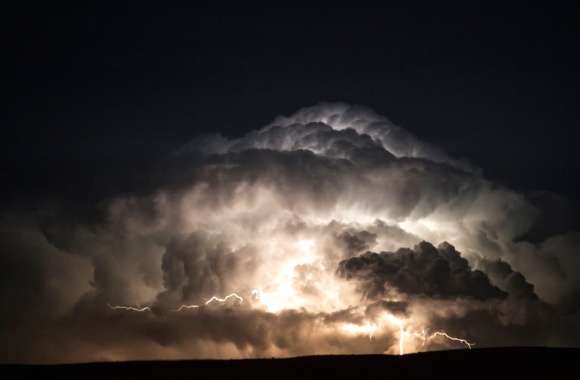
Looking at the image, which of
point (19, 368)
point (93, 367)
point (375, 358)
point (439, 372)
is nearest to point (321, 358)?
point (375, 358)

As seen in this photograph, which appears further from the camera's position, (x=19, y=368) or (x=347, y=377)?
(x=19, y=368)

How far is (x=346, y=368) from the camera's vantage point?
123 feet

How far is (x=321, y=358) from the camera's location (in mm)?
39875

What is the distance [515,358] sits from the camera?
3956 cm

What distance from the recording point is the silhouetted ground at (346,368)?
36.2 m

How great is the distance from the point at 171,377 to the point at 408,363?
1434 centimetres

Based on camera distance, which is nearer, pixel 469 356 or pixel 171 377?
pixel 171 377

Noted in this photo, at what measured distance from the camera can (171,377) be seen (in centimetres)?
3609

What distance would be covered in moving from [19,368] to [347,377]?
67.8 ft

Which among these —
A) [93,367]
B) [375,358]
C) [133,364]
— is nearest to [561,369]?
[375,358]

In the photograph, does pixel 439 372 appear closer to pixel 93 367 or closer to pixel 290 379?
pixel 290 379

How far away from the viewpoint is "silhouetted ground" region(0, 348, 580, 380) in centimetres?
3619

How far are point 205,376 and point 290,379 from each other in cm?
505

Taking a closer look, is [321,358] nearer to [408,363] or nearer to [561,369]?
[408,363]
